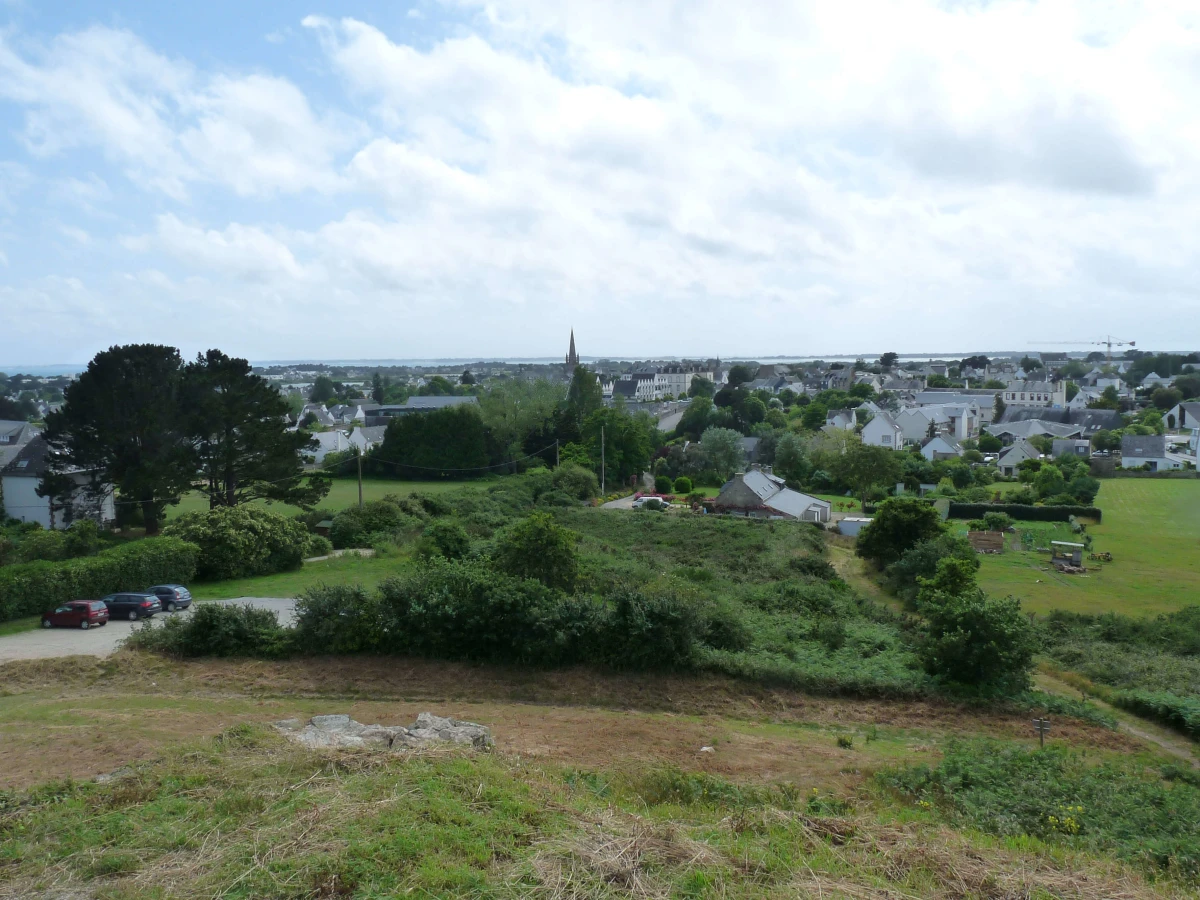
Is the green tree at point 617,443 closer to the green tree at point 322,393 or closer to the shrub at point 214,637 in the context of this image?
the shrub at point 214,637

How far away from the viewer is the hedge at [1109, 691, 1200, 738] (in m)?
13.3

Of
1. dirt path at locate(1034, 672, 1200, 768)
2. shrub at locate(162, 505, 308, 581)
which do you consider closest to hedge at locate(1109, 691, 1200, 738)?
dirt path at locate(1034, 672, 1200, 768)

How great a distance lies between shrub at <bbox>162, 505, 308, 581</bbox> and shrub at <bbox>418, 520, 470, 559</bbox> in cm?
433

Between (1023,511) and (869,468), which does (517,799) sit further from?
(869,468)

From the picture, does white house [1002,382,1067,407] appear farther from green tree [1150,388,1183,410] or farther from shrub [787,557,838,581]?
shrub [787,557,838,581]

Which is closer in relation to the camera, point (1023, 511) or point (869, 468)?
point (1023, 511)

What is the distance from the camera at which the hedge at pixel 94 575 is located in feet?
64.2

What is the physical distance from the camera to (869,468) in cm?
4625

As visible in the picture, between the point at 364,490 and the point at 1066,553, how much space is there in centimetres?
3574

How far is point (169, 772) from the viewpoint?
29.5 feet

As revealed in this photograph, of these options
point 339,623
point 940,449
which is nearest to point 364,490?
point 339,623

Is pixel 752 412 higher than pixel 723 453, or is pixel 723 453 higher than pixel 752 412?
pixel 752 412

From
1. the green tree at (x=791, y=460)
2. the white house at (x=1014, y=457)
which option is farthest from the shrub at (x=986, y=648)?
the white house at (x=1014, y=457)

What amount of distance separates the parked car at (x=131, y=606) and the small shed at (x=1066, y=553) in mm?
29824
